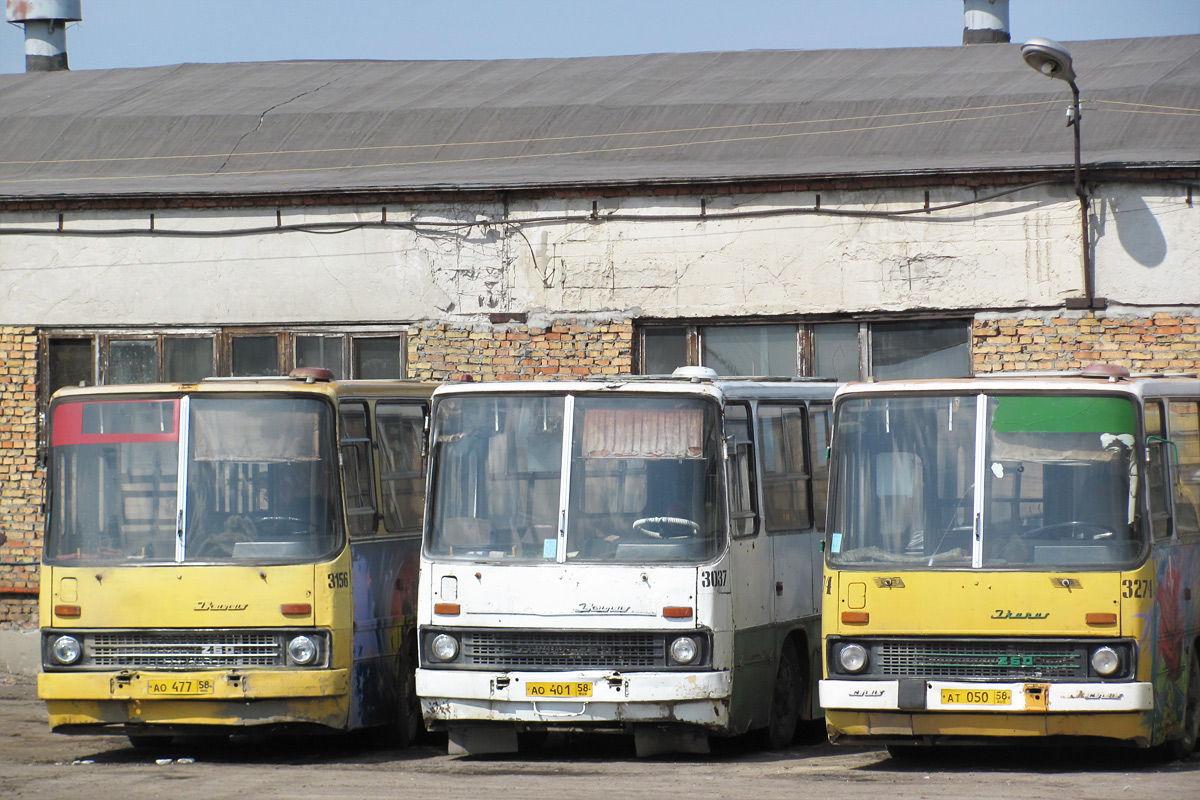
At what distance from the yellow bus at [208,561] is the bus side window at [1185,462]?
191 inches

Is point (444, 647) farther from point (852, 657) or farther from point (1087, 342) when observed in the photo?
point (1087, 342)

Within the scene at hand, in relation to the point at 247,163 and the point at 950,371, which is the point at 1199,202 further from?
the point at 247,163

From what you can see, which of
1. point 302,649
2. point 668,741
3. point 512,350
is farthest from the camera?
point 512,350

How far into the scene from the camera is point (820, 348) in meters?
16.5

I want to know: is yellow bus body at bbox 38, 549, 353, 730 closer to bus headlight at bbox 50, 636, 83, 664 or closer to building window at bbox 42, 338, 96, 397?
bus headlight at bbox 50, 636, 83, 664

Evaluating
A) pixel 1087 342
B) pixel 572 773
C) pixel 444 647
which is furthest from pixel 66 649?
pixel 1087 342

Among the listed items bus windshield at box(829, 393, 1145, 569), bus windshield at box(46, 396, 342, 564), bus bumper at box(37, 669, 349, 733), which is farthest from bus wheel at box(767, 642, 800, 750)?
bus windshield at box(46, 396, 342, 564)

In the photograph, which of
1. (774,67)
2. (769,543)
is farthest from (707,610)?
(774,67)

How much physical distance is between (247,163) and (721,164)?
5467 millimetres

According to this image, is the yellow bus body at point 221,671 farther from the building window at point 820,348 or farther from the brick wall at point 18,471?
the brick wall at point 18,471

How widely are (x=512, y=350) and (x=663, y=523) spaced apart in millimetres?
6641

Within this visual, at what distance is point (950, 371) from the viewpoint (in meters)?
16.2

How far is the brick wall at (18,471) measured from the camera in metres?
17.8

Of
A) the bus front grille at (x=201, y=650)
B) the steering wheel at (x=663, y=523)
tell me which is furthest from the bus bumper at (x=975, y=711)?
the bus front grille at (x=201, y=650)
